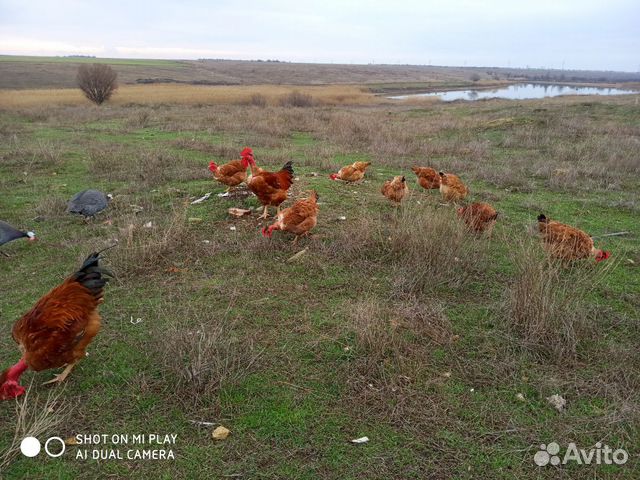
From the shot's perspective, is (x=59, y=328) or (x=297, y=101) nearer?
(x=59, y=328)

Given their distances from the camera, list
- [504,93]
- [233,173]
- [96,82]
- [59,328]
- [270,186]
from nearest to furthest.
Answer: [59,328]
[270,186]
[233,173]
[96,82]
[504,93]

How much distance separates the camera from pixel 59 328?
137 inches

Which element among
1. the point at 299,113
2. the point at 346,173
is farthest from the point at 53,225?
the point at 299,113

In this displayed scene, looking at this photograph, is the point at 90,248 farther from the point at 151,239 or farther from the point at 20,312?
the point at 20,312

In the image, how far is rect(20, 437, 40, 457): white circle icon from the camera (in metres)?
2.91

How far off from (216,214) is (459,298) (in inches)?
181

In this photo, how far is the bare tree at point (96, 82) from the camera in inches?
1217

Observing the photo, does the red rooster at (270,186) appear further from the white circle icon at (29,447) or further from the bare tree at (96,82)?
the bare tree at (96,82)

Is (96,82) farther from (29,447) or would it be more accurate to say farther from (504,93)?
(504,93)

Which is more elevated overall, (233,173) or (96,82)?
(96,82)

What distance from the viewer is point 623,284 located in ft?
17.8

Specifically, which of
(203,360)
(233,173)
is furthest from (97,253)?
(233,173)

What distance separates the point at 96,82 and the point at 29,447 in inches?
1370

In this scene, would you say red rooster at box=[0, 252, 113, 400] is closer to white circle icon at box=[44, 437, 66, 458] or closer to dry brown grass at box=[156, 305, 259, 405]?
white circle icon at box=[44, 437, 66, 458]
